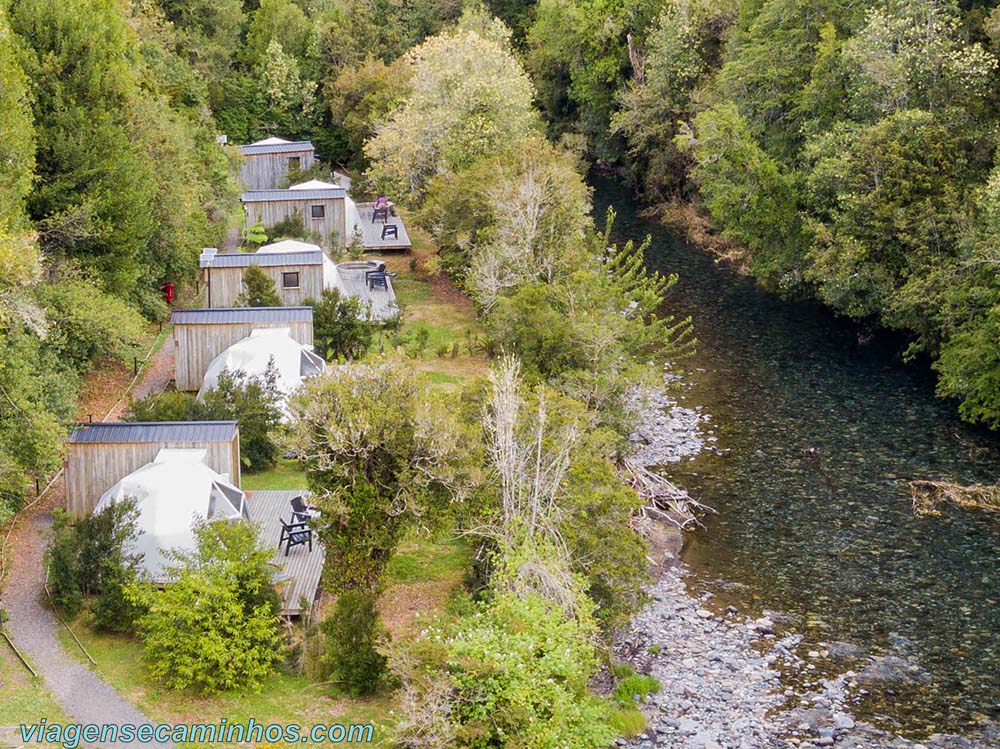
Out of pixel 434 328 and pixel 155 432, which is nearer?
pixel 155 432

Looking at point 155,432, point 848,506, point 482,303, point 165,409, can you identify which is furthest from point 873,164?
point 155,432

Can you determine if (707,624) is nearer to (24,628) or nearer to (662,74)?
(24,628)

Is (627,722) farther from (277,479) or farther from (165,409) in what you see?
(165,409)

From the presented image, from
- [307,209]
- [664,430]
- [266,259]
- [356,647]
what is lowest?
[356,647]

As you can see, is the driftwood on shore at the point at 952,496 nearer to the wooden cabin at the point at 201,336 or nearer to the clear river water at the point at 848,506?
the clear river water at the point at 848,506

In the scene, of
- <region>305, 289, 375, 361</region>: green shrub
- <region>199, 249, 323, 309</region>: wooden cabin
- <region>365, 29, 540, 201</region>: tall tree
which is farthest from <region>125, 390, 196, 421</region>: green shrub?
→ <region>365, 29, 540, 201</region>: tall tree

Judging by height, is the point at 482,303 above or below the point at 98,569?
above

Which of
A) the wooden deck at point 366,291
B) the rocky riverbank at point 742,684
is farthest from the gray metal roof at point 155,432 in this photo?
the wooden deck at point 366,291
